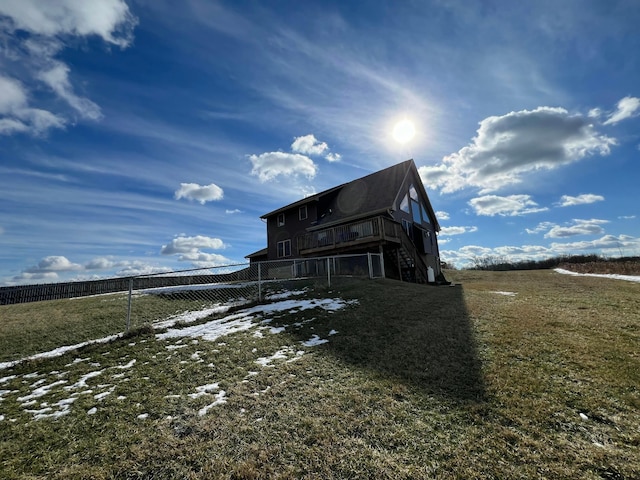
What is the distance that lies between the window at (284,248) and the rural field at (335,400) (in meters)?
16.9

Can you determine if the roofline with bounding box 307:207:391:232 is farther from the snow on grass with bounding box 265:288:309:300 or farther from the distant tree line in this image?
the distant tree line

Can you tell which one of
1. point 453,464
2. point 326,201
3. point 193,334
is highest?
point 326,201

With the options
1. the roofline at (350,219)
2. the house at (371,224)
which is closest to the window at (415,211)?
the house at (371,224)

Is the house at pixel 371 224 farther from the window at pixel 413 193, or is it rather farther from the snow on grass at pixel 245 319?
the snow on grass at pixel 245 319

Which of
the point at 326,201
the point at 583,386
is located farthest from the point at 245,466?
the point at 326,201

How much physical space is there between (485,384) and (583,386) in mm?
1231

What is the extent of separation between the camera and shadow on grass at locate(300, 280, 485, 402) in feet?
14.6

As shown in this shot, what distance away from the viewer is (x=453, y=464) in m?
2.75

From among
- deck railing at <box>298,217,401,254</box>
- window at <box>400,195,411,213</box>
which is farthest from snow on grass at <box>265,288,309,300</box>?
window at <box>400,195,411,213</box>

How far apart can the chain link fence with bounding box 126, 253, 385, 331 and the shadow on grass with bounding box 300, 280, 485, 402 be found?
4.12m

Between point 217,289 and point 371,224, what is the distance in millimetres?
8895

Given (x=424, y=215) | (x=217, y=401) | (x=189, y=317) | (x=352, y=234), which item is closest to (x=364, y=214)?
(x=352, y=234)

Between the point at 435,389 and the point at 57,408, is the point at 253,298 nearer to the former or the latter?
the point at 57,408

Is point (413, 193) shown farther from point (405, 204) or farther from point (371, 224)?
point (371, 224)
